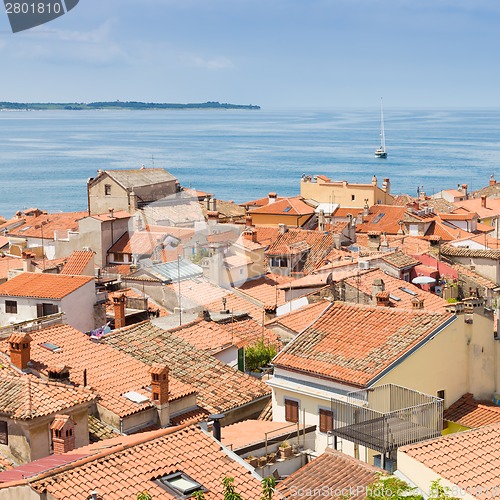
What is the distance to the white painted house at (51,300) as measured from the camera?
22.8m

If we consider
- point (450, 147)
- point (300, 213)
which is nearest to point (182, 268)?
point (300, 213)

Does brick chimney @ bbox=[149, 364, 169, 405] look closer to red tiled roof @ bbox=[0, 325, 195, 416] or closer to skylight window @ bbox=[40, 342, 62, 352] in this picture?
red tiled roof @ bbox=[0, 325, 195, 416]

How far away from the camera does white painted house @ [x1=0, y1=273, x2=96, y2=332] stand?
2280 centimetres

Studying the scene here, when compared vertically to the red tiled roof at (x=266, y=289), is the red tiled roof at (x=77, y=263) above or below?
above

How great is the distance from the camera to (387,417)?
11.8 meters

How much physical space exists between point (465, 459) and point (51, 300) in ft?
46.5

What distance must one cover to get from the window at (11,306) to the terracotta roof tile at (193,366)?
17.8 ft

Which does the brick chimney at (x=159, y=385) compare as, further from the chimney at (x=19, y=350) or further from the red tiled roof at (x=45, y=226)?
the red tiled roof at (x=45, y=226)

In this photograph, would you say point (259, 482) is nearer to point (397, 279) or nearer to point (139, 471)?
point (139, 471)

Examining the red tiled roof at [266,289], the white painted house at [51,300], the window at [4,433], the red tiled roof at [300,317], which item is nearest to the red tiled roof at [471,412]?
the red tiled roof at [300,317]

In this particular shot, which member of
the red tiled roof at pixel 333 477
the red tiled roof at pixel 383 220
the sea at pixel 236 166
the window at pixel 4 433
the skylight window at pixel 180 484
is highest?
the skylight window at pixel 180 484

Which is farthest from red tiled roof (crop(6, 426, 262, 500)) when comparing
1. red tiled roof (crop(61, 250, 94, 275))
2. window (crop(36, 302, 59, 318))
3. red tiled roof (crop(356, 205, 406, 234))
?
red tiled roof (crop(356, 205, 406, 234))

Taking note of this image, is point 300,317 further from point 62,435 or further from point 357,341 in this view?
point 62,435

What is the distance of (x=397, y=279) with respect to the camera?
24.4 meters
